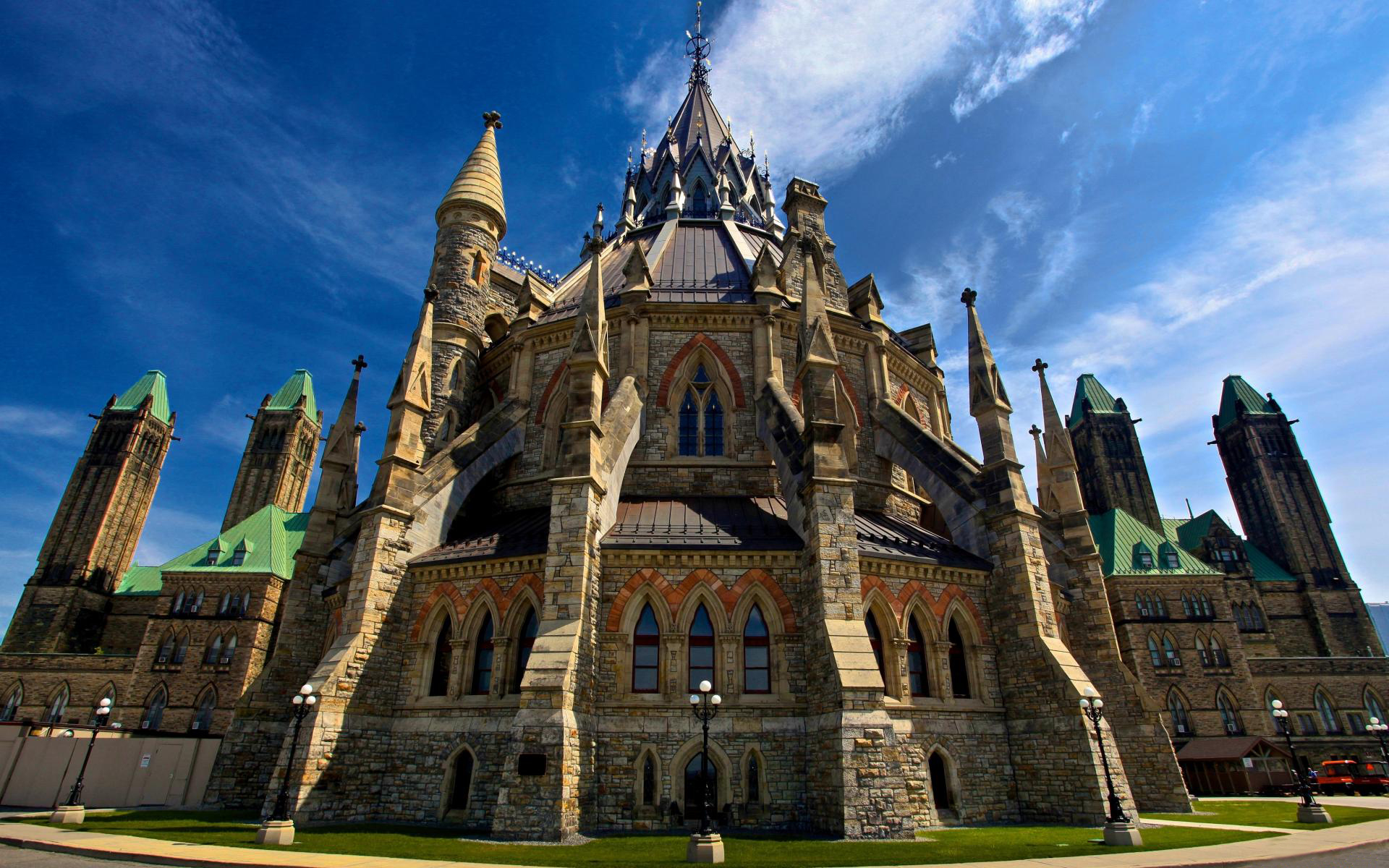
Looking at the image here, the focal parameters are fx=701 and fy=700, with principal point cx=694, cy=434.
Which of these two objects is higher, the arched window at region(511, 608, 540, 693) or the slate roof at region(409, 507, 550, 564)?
the slate roof at region(409, 507, 550, 564)

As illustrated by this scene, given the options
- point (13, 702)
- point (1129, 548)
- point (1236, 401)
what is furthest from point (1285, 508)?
point (13, 702)

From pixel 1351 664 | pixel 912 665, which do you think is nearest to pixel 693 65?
pixel 912 665

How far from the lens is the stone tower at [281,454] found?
219ft

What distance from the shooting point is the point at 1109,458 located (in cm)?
6272

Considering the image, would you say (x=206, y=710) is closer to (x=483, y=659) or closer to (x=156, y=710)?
(x=156, y=710)

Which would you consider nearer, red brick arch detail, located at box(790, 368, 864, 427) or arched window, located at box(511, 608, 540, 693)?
arched window, located at box(511, 608, 540, 693)

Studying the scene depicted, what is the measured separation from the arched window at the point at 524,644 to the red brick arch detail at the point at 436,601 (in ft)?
4.94

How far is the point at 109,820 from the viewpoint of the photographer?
15.1 m

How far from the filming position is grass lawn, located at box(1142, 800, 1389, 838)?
1520 cm

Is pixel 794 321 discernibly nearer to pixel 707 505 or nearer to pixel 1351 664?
pixel 707 505

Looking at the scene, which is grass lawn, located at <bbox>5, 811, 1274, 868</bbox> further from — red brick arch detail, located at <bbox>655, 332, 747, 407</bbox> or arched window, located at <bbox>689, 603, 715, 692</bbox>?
red brick arch detail, located at <bbox>655, 332, 747, 407</bbox>

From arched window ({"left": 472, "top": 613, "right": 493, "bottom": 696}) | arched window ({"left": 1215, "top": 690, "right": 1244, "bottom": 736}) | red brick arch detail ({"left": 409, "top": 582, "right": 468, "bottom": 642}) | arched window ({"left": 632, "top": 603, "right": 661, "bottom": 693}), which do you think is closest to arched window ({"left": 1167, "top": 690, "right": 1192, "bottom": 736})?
arched window ({"left": 1215, "top": 690, "right": 1244, "bottom": 736})

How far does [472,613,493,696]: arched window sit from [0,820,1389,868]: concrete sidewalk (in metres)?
5.34

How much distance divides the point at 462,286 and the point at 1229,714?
44.7 metres
